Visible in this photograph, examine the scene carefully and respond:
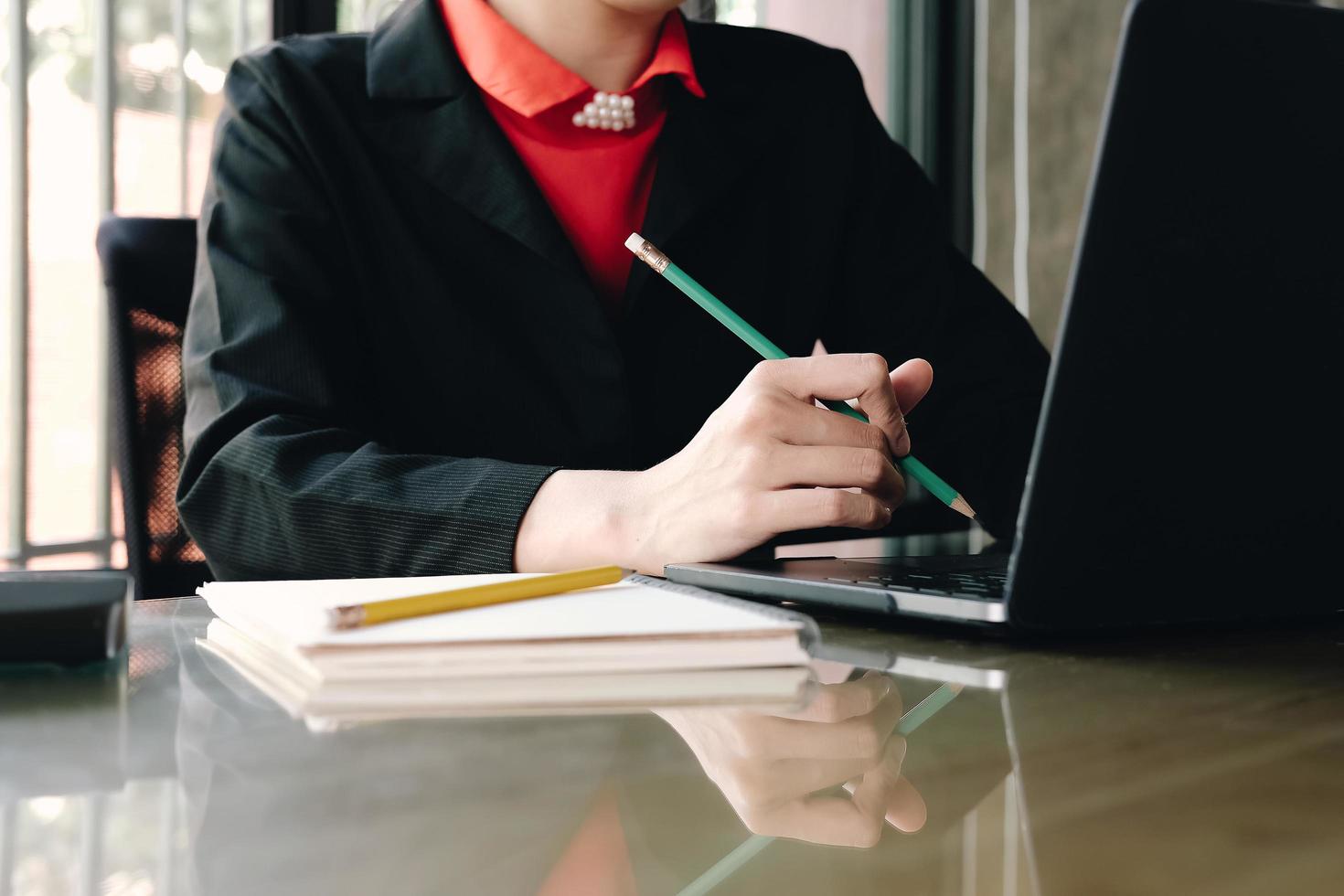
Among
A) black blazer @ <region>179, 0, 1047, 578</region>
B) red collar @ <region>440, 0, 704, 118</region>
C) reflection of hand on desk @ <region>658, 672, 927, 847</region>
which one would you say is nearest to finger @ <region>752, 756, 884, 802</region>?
reflection of hand on desk @ <region>658, 672, 927, 847</region>

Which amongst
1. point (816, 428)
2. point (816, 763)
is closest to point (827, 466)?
point (816, 428)

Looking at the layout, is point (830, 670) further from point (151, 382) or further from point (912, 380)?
point (151, 382)

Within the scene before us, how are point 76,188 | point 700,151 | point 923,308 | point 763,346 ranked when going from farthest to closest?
point 76,188
point 923,308
point 700,151
point 763,346

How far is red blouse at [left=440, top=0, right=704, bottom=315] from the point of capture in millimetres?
1097

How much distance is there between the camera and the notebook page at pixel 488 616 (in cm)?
37

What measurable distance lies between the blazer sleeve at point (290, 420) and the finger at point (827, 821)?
48 cm

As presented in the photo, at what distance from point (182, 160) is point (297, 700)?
1.78 meters

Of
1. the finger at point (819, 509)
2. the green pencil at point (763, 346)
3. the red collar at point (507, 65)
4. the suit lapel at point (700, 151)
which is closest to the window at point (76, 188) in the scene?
the red collar at point (507, 65)

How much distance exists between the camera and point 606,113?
114 cm

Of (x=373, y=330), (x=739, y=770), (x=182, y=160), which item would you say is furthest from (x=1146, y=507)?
(x=182, y=160)

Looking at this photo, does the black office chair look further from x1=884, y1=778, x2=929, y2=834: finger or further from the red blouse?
x1=884, y1=778, x2=929, y2=834: finger

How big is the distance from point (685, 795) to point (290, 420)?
2.17ft

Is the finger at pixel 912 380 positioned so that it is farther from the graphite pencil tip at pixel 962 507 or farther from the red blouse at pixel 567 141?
the red blouse at pixel 567 141

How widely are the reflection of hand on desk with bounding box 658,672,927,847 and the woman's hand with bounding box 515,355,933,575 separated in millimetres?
287
